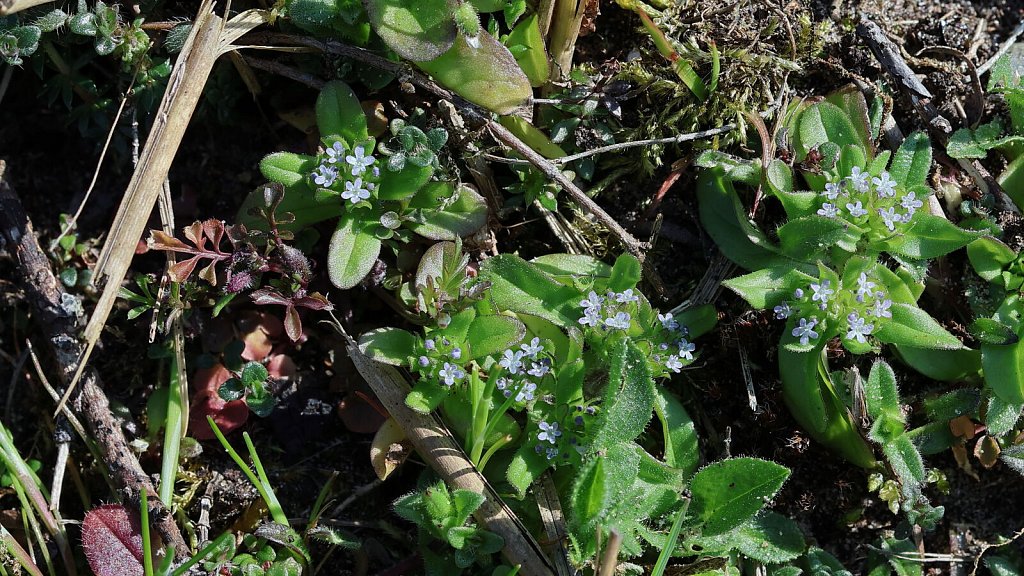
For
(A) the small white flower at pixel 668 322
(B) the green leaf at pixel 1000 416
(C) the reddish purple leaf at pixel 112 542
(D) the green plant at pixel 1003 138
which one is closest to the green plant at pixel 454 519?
(A) the small white flower at pixel 668 322

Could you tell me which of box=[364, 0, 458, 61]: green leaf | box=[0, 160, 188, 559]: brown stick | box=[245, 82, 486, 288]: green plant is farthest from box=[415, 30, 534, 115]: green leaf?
box=[0, 160, 188, 559]: brown stick

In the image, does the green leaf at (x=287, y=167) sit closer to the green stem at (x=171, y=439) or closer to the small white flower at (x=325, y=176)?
the small white flower at (x=325, y=176)

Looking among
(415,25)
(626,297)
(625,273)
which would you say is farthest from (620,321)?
(415,25)

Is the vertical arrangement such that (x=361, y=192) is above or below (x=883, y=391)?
above

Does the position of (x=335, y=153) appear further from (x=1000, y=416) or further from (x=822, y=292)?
(x=1000, y=416)

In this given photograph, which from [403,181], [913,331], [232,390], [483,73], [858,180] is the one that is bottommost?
[232,390]

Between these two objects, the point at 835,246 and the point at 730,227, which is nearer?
the point at 835,246

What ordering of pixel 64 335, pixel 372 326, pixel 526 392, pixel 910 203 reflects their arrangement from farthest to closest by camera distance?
pixel 372 326 < pixel 64 335 < pixel 910 203 < pixel 526 392

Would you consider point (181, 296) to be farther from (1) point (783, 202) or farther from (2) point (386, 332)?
(1) point (783, 202)
